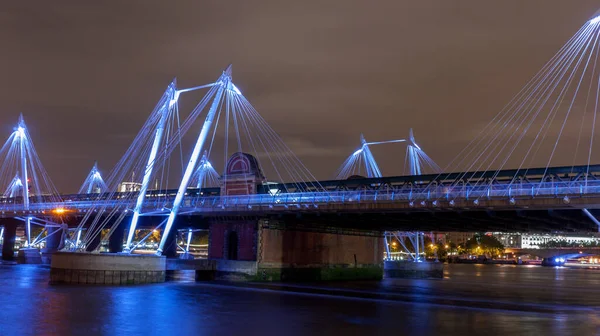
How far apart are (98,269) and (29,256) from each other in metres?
48.9

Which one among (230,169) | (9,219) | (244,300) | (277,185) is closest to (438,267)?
(277,185)

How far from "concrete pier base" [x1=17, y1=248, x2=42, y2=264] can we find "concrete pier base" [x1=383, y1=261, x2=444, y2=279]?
176ft

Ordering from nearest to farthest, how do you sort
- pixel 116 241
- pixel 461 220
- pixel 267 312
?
1. pixel 267 312
2. pixel 461 220
3. pixel 116 241

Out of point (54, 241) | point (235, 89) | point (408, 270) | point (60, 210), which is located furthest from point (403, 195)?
point (54, 241)

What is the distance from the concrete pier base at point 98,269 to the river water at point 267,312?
75.2 inches

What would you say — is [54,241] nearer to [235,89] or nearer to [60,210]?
[60,210]

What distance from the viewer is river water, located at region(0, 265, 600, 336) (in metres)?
31.2

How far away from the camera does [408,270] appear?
324ft

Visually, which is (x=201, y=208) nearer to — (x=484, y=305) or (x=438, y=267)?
(x=484, y=305)

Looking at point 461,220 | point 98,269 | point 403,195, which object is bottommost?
point 98,269

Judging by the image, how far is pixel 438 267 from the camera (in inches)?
3954

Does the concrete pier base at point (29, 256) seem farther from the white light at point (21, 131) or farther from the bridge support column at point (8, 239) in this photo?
the white light at point (21, 131)

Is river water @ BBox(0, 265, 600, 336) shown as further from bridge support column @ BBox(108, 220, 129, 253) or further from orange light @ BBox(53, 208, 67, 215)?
bridge support column @ BBox(108, 220, 129, 253)

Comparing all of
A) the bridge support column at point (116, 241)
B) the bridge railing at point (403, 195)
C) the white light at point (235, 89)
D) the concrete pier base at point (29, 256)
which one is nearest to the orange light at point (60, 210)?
the bridge railing at point (403, 195)
